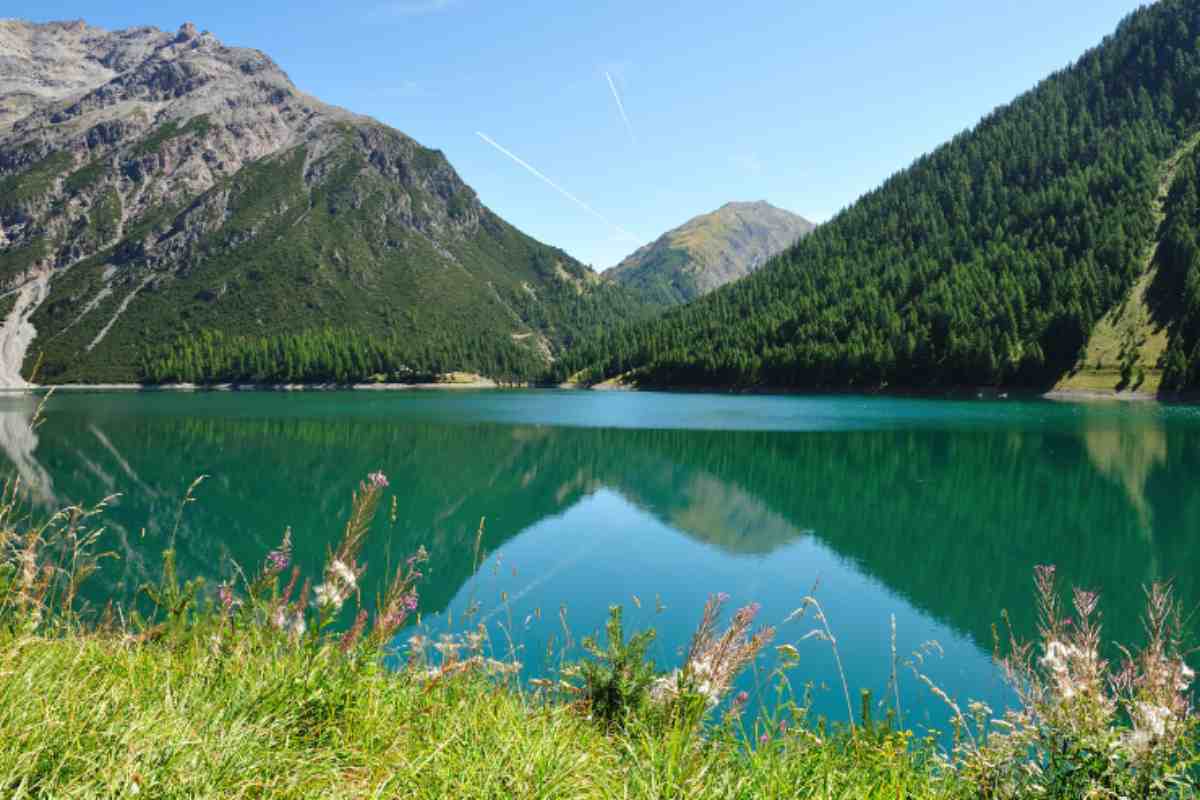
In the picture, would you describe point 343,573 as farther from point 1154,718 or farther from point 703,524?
point 703,524

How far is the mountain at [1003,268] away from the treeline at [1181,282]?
550 mm

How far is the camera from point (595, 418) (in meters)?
78.7

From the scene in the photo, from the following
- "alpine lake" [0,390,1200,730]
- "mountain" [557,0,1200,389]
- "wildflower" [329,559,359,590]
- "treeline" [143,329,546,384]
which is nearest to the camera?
"wildflower" [329,559,359,590]

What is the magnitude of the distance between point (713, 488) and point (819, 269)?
170 meters

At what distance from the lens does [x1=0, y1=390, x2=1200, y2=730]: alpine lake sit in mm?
14219

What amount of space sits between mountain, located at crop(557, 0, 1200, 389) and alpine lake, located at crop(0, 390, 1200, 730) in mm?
66433

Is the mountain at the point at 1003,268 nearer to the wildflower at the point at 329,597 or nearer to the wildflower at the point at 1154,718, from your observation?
the wildflower at the point at 1154,718

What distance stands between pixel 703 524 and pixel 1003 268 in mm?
145631

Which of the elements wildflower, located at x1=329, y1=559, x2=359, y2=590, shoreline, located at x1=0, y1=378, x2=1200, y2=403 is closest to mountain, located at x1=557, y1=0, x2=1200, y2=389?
shoreline, located at x1=0, y1=378, x2=1200, y2=403

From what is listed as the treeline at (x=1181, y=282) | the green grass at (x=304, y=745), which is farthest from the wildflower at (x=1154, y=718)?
the treeline at (x=1181, y=282)

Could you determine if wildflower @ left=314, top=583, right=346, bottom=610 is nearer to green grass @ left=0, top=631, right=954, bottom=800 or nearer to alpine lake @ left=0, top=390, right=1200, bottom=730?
green grass @ left=0, top=631, right=954, bottom=800

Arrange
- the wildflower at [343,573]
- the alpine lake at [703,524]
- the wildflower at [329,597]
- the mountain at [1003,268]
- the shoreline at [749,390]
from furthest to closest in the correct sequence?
the mountain at [1003,268] → the shoreline at [749,390] → the alpine lake at [703,524] → the wildflower at [343,573] → the wildflower at [329,597]

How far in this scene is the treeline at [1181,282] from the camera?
91.6 metres

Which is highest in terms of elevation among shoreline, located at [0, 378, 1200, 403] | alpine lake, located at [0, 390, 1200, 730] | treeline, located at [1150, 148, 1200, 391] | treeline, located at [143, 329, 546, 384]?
treeline, located at [1150, 148, 1200, 391]
